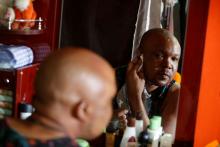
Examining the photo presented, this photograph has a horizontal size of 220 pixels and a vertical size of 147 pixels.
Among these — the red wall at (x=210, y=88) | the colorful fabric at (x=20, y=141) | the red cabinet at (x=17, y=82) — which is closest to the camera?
the colorful fabric at (x=20, y=141)

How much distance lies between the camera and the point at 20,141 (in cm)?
54

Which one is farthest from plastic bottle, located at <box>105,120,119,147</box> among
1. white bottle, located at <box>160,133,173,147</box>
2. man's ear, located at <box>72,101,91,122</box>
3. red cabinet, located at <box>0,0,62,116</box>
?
man's ear, located at <box>72,101,91,122</box>

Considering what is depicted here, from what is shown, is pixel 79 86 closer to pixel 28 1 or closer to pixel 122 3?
pixel 122 3

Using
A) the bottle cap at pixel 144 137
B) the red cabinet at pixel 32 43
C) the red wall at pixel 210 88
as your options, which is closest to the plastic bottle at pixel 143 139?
the bottle cap at pixel 144 137

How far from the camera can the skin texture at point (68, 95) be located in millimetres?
547

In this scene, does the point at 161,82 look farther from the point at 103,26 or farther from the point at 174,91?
the point at 103,26

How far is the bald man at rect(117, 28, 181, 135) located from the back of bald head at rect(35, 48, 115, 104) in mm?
301

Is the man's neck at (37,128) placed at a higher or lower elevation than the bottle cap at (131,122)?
higher

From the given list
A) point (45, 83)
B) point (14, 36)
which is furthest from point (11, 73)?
point (45, 83)

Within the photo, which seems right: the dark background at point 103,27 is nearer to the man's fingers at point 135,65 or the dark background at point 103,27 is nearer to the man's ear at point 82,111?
the man's fingers at point 135,65

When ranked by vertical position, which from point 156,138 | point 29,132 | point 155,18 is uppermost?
point 155,18

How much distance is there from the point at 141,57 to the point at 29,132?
382 millimetres

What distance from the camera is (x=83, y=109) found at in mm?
562

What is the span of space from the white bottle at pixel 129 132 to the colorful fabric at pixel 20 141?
32cm
